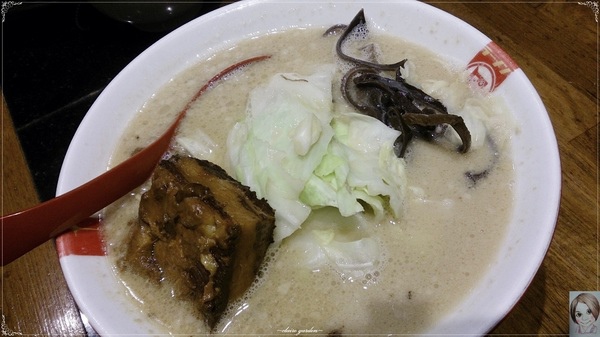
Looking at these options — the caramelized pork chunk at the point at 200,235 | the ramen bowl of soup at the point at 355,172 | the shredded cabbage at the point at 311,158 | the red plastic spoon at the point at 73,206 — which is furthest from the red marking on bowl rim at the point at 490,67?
the red plastic spoon at the point at 73,206

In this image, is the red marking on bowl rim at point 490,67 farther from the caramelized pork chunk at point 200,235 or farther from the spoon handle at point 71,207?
the spoon handle at point 71,207

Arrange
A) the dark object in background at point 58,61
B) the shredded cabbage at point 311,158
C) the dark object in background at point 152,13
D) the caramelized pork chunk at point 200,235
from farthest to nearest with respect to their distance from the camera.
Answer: the dark object in background at point 152,13 → the dark object in background at point 58,61 → the shredded cabbage at point 311,158 → the caramelized pork chunk at point 200,235

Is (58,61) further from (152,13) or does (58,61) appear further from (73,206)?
(73,206)

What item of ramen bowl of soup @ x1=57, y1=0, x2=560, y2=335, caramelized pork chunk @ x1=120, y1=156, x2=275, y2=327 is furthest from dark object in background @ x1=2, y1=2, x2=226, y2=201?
caramelized pork chunk @ x1=120, y1=156, x2=275, y2=327

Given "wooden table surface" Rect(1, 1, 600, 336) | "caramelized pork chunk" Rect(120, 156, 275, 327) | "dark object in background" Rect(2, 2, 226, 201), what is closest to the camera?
"caramelized pork chunk" Rect(120, 156, 275, 327)

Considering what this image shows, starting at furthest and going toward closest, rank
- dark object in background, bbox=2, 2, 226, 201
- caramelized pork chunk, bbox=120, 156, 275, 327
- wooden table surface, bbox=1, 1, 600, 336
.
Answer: dark object in background, bbox=2, 2, 226, 201
wooden table surface, bbox=1, 1, 600, 336
caramelized pork chunk, bbox=120, 156, 275, 327

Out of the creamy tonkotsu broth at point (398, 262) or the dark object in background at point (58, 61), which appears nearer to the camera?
the creamy tonkotsu broth at point (398, 262)

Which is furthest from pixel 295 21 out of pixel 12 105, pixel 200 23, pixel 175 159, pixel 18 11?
pixel 18 11

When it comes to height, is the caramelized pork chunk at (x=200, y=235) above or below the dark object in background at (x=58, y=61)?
above

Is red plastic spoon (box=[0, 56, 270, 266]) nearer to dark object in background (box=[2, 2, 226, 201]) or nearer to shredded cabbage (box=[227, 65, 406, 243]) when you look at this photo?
shredded cabbage (box=[227, 65, 406, 243])
